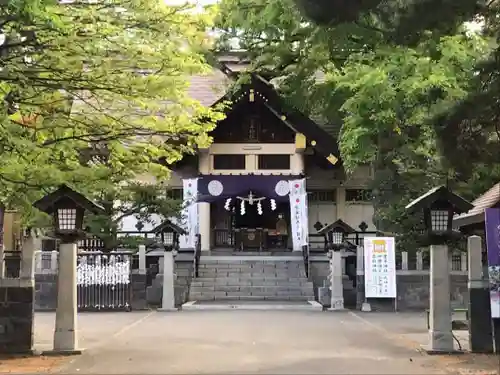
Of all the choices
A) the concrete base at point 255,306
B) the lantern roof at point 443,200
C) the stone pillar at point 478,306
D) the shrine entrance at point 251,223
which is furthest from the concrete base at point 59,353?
the shrine entrance at point 251,223

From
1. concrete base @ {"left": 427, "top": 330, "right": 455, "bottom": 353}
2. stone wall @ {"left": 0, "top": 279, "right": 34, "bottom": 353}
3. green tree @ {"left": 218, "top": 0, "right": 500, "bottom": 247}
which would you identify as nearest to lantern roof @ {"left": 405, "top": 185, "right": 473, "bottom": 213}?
green tree @ {"left": 218, "top": 0, "right": 500, "bottom": 247}

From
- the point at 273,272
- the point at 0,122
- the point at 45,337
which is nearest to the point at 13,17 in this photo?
the point at 0,122

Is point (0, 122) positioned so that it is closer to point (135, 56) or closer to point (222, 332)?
point (135, 56)

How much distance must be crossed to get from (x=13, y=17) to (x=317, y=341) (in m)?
8.49

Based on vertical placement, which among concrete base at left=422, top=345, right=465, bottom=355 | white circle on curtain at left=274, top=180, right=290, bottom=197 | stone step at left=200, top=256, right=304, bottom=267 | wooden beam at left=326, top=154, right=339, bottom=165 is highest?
wooden beam at left=326, top=154, right=339, bottom=165

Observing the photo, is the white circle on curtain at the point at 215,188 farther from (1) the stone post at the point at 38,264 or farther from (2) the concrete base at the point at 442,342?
(2) the concrete base at the point at 442,342

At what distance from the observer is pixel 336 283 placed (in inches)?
833

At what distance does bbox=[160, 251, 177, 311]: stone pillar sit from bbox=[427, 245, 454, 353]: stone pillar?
1059 centimetres

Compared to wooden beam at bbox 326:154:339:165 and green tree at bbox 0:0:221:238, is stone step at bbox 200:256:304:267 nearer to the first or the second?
wooden beam at bbox 326:154:339:165

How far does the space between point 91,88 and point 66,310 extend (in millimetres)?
4004

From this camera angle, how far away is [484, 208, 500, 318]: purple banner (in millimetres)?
11164

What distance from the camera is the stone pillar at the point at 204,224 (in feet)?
88.6

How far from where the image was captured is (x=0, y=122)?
9.27 metres

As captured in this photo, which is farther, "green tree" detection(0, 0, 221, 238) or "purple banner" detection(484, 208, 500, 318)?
"purple banner" detection(484, 208, 500, 318)
